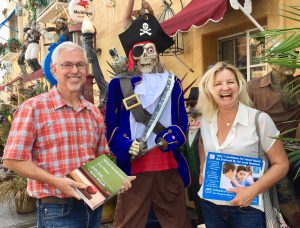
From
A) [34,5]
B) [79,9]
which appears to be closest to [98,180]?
[79,9]

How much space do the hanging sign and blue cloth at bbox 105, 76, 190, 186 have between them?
3.73m

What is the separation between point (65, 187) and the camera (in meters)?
1.74

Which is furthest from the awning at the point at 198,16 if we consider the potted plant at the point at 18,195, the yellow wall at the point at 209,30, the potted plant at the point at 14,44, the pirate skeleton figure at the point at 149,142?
the potted plant at the point at 14,44

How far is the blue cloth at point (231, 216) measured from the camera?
193cm

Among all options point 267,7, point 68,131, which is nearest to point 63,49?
point 68,131

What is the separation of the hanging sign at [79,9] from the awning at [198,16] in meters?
2.14

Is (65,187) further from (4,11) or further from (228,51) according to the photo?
(4,11)

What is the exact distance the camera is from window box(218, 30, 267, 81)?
4.85 metres

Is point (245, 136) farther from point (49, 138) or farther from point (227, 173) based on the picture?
point (49, 138)

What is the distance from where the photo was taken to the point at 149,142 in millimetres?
2449

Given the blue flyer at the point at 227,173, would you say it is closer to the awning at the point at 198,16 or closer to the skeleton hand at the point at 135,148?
the skeleton hand at the point at 135,148

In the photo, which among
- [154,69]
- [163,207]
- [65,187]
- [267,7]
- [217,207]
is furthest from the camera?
[267,7]

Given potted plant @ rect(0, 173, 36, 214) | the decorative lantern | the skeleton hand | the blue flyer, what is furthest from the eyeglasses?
the decorative lantern

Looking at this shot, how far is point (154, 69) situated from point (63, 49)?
890 mm
